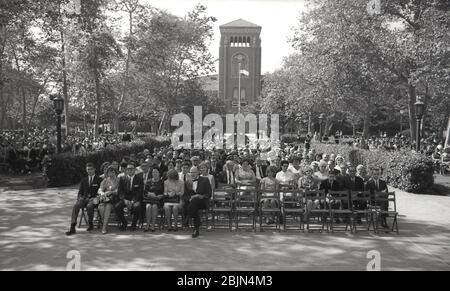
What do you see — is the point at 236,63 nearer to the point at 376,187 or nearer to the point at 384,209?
the point at 376,187

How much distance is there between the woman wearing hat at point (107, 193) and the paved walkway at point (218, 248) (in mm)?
465

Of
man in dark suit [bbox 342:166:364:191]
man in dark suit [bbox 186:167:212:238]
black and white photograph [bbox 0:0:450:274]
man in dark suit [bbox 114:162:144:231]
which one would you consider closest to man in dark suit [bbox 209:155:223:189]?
black and white photograph [bbox 0:0:450:274]

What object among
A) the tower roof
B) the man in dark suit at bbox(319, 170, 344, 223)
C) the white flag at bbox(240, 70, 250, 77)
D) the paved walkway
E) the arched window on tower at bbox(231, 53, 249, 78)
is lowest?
the paved walkway

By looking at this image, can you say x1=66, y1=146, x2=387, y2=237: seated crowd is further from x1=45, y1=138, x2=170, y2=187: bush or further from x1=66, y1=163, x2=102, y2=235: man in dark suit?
x1=45, y1=138, x2=170, y2=187: bush

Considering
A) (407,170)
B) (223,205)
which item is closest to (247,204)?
(223,205)

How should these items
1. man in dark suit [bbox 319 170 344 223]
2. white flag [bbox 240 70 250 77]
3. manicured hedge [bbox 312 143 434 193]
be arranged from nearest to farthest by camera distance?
1. man in dark suit [bbox 319 170 344 223]
2. manicured hedge [bbox 312 143 434 193]
3. white flag [bbox 240 70 250 77]

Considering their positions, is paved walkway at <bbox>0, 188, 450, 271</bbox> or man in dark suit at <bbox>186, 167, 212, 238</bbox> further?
man in dark suit at <bbox>186, 167, 212, 238</bbox>

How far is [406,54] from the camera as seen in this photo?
2341cm

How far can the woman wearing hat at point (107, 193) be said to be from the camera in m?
10.1

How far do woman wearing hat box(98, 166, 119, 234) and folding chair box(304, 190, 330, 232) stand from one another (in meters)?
4.58

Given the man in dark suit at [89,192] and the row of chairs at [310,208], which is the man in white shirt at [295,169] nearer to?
the row of chairs at [310,208]

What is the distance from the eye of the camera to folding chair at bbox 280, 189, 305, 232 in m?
10.4
